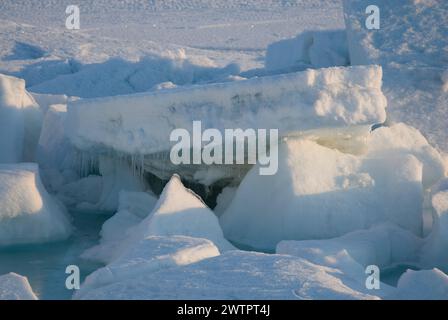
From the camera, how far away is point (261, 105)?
5.82m

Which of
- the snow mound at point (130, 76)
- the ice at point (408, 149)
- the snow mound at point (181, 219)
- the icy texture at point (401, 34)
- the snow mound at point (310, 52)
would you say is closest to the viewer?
the snow mound at point (181, 219)

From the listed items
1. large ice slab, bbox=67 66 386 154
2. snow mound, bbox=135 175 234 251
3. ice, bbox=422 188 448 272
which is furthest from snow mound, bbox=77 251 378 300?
large ice slab, bbox=67 66 386 154

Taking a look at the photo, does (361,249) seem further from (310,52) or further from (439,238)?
(310,52)

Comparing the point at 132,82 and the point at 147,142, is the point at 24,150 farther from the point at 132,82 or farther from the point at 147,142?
the point at 132,82

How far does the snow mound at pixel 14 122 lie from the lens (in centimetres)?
666

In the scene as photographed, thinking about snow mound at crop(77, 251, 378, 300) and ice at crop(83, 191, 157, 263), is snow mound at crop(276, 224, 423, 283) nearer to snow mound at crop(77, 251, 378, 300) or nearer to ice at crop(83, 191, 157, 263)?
snow mound at crop(77, 251, 378, 300)

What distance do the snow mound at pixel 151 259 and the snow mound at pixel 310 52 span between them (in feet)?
12.1

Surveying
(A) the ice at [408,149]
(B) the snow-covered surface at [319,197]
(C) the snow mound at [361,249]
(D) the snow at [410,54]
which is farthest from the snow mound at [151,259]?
(D) the snow at [410,54]

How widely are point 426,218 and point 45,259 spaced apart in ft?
7.74

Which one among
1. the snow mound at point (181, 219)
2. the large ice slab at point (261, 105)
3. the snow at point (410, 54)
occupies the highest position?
the snow at point (410, 54)

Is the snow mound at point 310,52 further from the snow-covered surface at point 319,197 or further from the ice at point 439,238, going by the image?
the ice at point 439,238

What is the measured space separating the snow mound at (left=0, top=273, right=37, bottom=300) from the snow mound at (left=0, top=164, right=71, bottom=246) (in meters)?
1.73

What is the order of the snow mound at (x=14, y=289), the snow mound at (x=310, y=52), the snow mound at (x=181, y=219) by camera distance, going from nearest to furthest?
1. the snow mound at (x=14, y=289)
2. the snow mound at (x=181, y=219)
3. the snow mound at (x=310, y=52)

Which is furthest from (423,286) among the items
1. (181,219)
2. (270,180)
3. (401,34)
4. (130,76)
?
(130,76)
